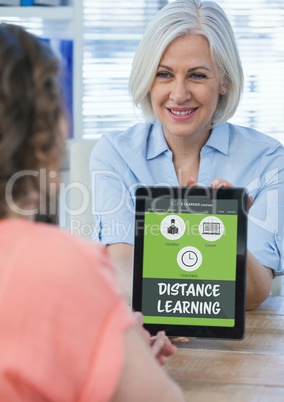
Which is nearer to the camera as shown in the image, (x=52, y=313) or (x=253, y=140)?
(x=52, y=313)

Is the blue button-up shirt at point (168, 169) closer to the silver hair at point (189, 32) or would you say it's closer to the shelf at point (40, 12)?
the silver hair at point (189, 32)

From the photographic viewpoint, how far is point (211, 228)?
152 centimetres

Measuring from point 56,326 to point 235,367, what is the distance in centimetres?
65

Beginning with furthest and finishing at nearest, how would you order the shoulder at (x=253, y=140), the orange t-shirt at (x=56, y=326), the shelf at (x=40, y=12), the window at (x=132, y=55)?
the window at (x=132, y=55) < the shelf at (x=40, y=12) < the shoulder at (x=253, y=140) < the orange t-shirt at (x=56, y=326)

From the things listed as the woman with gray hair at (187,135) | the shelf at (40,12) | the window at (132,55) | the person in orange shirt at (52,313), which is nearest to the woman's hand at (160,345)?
the person in orange shirt at (52,313)

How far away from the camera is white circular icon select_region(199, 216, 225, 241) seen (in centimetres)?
152

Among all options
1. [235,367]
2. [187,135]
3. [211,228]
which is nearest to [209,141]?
[187,135]

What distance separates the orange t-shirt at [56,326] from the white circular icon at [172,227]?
723 mm

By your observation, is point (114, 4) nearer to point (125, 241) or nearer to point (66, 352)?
point (125, 241)

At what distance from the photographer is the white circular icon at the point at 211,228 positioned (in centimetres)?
152

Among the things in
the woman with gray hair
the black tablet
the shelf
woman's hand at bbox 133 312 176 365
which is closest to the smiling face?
the woman with gray hair

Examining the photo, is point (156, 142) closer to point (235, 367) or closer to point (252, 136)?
point (252, 136)

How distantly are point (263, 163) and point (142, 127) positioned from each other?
0.39 metres

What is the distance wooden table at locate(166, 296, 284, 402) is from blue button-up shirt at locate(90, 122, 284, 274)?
0.51 metres
